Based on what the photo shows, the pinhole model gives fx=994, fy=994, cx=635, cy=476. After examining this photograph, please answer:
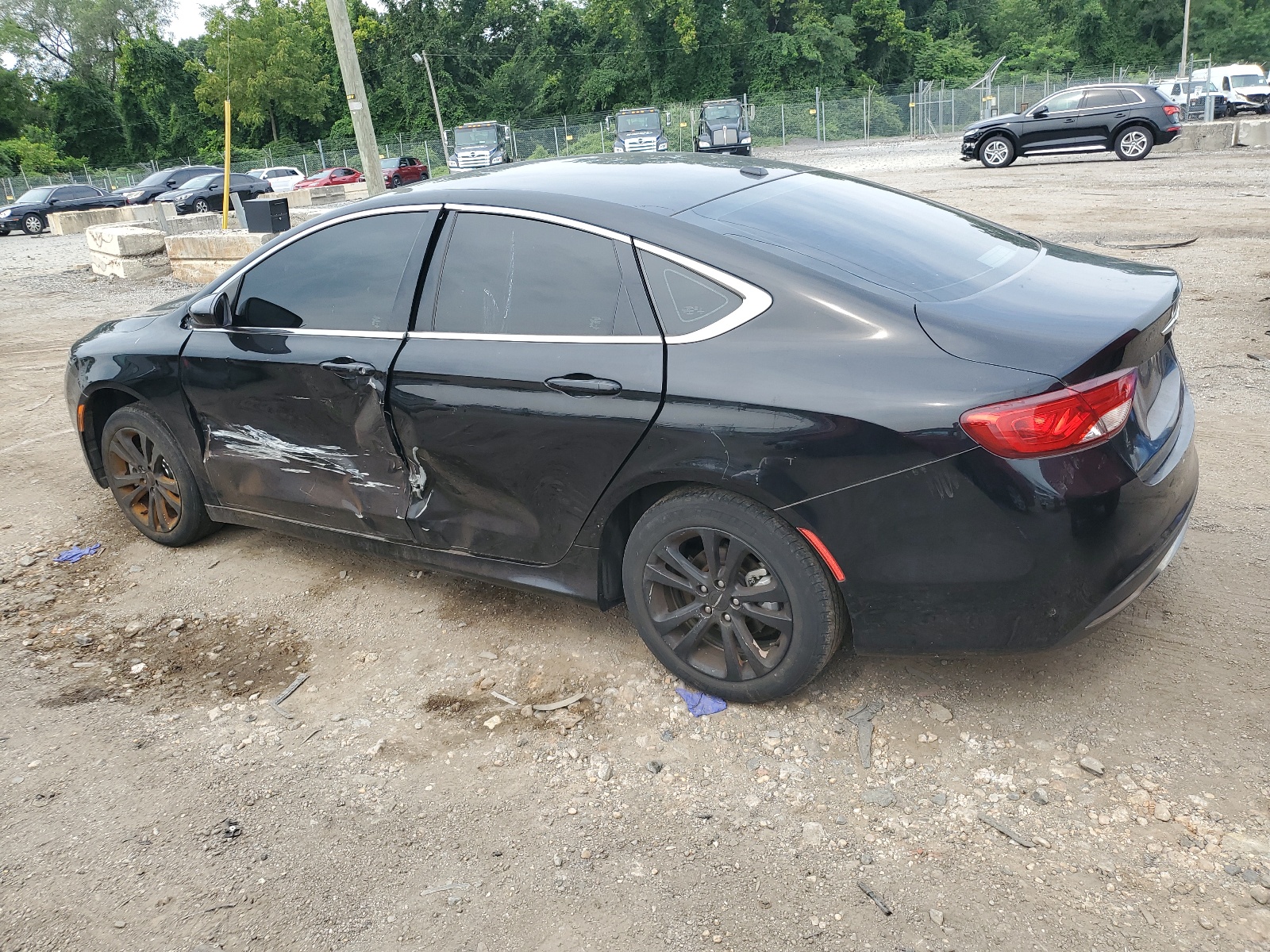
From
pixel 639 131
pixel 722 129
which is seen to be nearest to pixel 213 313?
pixel 722 129

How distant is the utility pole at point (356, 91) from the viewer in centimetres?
1360

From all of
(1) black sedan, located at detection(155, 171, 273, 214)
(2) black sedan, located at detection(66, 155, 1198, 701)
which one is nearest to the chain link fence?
(1) black sedan, located at detection(155, 171, 273, 214)

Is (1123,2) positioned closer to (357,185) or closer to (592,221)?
(357,185)

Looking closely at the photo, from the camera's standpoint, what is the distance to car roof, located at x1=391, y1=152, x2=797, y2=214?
11.2 ft

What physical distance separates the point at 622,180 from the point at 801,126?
162 ft

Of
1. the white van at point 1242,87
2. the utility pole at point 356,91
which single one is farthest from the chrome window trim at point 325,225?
the white van at point 1242,87

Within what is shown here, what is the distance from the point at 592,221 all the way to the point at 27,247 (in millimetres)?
26246

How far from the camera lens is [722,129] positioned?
122 feet

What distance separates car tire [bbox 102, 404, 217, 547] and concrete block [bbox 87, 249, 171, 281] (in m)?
12.5

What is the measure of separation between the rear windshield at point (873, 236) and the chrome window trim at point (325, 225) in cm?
111

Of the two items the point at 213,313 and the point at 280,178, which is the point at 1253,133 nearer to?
the point at 213,313

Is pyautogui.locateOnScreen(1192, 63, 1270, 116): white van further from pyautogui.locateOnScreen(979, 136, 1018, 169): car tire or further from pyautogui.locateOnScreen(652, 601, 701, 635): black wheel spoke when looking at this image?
pyautogui.locateOnScreen(652, 601, 701, 635): black wheel spoke

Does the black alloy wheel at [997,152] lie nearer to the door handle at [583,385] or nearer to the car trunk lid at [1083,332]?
the car trunk lid at [1083,332]

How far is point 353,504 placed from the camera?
12.9ft
